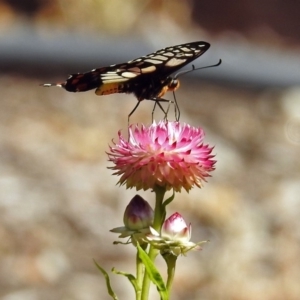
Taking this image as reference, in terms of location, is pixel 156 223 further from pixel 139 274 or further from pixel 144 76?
pixel 144 76

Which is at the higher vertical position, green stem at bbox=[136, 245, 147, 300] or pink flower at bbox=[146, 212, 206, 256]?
pink flower at bbox=[146, 212, 206, 256]

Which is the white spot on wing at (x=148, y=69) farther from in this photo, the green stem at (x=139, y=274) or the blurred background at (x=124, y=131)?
the blurred background at (x=124, y=131)

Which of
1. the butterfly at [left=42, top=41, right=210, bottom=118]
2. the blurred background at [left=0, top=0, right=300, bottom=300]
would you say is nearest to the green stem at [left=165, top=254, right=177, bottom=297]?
the butterfly at [left=42, top=41, right=210, bottom=118]

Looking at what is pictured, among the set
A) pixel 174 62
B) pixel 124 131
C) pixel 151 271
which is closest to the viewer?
pixel 151 271

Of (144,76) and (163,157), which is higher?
(144,76)

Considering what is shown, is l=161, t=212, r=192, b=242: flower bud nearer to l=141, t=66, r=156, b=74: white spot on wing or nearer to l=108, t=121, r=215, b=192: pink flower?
l=108, t=121, r=215, b=192: pink flower

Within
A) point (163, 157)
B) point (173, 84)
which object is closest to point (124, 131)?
point (173, 84)
